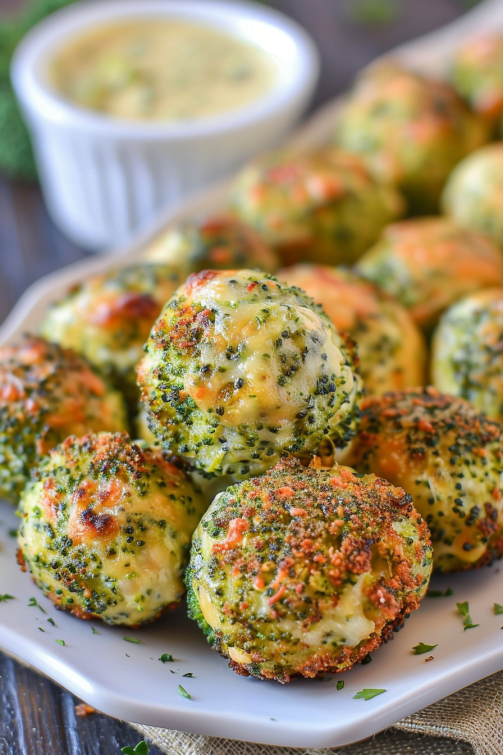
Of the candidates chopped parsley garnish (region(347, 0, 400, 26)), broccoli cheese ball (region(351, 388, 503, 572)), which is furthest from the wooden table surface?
broccoli cheese ball (region(351, 388, 503, 572))

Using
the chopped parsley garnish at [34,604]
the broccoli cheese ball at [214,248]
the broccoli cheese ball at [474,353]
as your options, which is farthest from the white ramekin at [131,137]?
the chopped parsley garnish at [34,604]

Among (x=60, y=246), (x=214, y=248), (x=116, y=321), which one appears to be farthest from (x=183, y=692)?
(x=60, y=246)

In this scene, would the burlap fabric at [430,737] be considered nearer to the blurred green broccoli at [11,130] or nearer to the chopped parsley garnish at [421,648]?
the chopped parsley garnish at [421,648]

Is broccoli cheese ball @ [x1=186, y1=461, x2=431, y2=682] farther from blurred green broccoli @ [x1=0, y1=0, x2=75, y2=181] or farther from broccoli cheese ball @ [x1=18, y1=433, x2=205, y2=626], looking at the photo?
blurred green broccoli @ [x1=0, y1=0, x2=75, y2=181]

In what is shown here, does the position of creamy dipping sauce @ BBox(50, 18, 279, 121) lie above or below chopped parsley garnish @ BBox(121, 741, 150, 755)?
above

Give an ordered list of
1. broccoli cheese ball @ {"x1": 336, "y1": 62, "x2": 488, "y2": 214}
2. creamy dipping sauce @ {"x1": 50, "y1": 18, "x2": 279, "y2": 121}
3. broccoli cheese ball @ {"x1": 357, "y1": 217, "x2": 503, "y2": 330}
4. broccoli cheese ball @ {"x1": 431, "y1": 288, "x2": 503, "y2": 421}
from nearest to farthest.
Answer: broccoli cheese ball @ {"x1": 431, "y1": 288, "x2": 503, "y2": 421} → broccoli cheese ball @ {"x1": 357, "y1": 217, "x2": 503, "y2": 330} → broccoli cheese ball @ {"x1": 336, "y1": 62, "x2": 488, "y2": 214} → creamy dipping sauce @ {"x1": 50, "y1": 18, "x2": 279, "y2": 121}

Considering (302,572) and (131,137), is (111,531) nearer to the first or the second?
(302,572)
